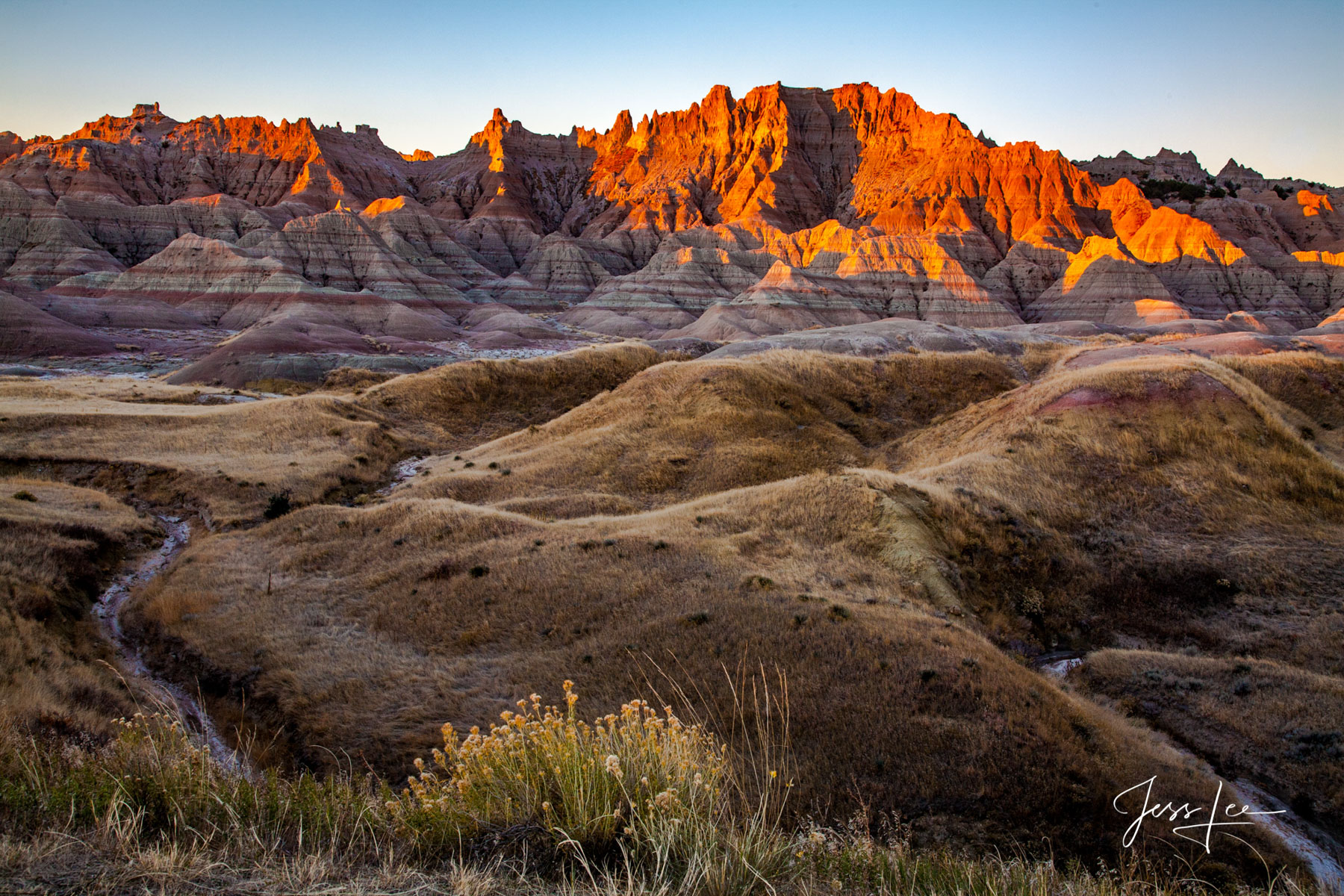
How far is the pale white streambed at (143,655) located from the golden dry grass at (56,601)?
0.45 metres

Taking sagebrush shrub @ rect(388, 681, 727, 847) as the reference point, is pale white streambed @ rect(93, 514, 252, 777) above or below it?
below

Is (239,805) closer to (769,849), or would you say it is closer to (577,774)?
(577,774)

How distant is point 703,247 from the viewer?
563ft

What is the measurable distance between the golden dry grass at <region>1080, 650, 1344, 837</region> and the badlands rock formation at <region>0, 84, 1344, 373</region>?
3596 inches

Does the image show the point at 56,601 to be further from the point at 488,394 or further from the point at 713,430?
the point at 488,394

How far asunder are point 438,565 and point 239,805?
15137 mm

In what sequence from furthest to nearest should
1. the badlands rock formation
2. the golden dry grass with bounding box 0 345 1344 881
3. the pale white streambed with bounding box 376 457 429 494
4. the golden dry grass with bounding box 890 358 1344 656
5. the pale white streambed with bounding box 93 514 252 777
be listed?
1. the badlands rock formation
2. the pale white streambed with bounding box 376 457 429 494
3. the golden dry grass with bounding box 890 358 1344 656
4. the pale white streambed with bounding box 93 514 252 777
5. the golden dry grass with bounding box 0 345 1344 881

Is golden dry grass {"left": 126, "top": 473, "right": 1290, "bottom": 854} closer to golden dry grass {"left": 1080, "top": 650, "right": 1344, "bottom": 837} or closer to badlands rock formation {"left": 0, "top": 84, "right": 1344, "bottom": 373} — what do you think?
golden dry grass {"left": 1080, "top": 650, "right": 1344, "bottom": 837}

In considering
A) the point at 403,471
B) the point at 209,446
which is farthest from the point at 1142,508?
the point at 209,446

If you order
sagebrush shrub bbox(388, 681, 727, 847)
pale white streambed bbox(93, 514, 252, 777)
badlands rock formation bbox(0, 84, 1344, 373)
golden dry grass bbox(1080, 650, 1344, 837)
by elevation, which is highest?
badlands rock formation bbox(0, 84, 1344, 373)

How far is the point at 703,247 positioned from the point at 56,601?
535ft

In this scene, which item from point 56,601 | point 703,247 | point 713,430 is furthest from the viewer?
point 703,247

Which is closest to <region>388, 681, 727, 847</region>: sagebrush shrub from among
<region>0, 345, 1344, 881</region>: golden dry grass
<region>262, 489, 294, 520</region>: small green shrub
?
<region>0, 345, 1344, 881</region>: golden dry grass

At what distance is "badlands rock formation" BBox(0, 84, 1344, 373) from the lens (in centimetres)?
12544
